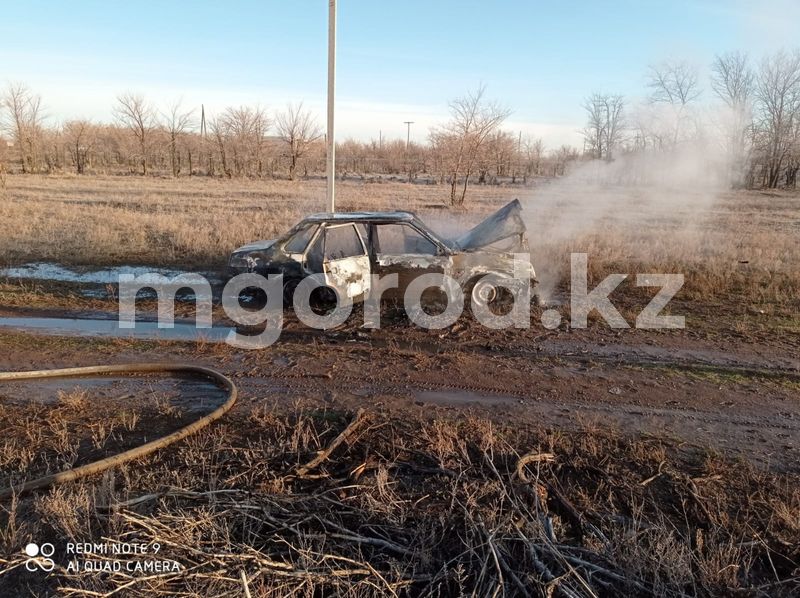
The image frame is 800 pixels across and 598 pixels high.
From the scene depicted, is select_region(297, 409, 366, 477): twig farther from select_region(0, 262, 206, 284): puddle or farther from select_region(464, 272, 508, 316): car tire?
select_region(0, 262, 206, 284): puddle

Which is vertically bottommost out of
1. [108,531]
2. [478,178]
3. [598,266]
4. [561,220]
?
[108,531]

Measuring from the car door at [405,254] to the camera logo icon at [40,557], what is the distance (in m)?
5.12

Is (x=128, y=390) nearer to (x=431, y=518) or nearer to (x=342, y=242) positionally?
(x=342, y=242)

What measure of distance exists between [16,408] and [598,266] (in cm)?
935

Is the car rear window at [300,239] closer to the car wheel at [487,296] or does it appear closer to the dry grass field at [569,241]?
the car wheel at [487,296]

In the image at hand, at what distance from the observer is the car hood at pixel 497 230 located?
783 cm

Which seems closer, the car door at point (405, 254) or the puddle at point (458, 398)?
the puddle at point (458, 398)

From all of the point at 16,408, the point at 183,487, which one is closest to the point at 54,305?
the point at 16,408

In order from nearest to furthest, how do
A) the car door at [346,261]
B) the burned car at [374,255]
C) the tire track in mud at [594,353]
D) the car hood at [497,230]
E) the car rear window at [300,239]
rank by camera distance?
1. the tire track in mud at [594,353]
2. the car door at [346,261]
3. the burned car at [374,255]
4. the car rear window at [300,239]
5. the car hood at [497,230]

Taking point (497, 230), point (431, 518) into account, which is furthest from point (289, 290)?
point (431, 518)

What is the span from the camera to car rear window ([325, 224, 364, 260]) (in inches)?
294

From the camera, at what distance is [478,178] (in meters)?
42.3

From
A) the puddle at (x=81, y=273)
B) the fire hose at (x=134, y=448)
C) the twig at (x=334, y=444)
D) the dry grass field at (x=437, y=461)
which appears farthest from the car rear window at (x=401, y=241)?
the puddle at (x=81, y=273)

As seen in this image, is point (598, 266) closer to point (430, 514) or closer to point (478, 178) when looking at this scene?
point (430, 514)
